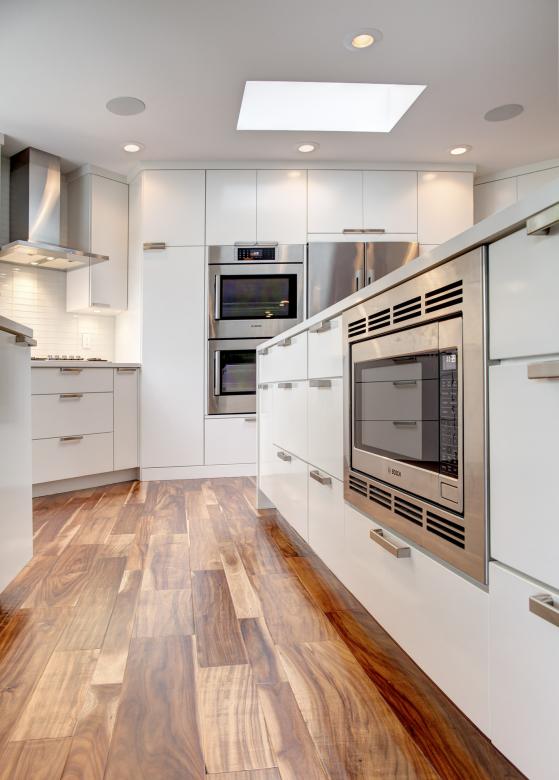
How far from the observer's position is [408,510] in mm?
1113

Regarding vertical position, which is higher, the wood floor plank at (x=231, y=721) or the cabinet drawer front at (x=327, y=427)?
the cabinet drawer front at (x=327, y=427)

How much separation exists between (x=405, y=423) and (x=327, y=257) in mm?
3247

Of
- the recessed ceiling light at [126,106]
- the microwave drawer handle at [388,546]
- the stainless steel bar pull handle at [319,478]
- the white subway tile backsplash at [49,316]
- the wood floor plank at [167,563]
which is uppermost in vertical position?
the recessed ceiling light at [126,106]

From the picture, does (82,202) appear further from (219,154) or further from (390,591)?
(390,591)

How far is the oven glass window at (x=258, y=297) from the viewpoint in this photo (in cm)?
416

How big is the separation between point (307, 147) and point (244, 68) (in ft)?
3.43

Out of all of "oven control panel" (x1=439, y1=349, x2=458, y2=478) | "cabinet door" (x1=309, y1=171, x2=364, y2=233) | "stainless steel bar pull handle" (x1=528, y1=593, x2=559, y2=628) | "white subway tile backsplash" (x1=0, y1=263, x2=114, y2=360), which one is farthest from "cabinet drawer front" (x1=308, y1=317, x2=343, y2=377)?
"white subway tile backsplash" (x1=0, y1=263, x2=114, y2=360)

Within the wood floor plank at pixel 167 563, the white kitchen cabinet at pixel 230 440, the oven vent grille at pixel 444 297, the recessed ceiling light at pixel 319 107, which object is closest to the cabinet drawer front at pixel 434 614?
the oven vent grille at pixel 444 297

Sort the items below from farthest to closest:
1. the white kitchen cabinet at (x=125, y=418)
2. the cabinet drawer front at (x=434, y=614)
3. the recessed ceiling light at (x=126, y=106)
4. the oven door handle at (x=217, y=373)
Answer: the oven door handle at (x=217, y=373)
the white kitchen cabinet at (x=125, y=418)
the recessed ceiling light at (x=126, y=106)
the cabinet drawer front at (x=434, y=614)

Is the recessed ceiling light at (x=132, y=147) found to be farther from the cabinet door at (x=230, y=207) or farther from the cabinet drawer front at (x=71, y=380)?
the cabinet drawer front at (x=71, y=380)

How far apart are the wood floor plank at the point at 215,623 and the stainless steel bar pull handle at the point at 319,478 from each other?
1.50 ft

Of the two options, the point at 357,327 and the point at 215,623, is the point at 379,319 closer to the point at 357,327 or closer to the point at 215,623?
the point at 357,327

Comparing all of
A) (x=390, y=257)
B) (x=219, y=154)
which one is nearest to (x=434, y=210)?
(x=390, y=257)

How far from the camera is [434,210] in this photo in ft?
14.3
